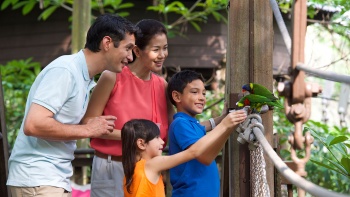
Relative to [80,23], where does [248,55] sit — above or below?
below

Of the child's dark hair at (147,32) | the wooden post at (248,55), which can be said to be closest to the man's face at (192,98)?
the wooden post at (248,55)

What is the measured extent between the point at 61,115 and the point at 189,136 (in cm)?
57

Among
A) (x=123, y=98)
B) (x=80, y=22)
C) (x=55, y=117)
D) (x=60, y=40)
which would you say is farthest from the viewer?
(x=60, y=40)

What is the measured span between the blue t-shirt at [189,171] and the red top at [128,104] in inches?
6.5

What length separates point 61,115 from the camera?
3.00m

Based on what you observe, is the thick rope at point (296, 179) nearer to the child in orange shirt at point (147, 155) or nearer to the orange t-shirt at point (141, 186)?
the child in orange shirt at point (147, 155)

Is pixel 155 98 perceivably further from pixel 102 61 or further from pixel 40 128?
pixel 40 128

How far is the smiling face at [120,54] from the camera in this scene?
310 centimetres

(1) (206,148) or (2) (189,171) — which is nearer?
(1) (206,148)

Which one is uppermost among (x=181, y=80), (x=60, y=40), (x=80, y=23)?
(x=60, y=40)

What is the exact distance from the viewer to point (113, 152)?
3.38 metres

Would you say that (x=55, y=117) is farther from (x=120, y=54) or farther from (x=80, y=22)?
(x=80, y=22)

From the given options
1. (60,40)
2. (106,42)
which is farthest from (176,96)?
(60,40)

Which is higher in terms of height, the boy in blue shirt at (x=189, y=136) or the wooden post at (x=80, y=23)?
the wooden post at (x=80, y=23)
